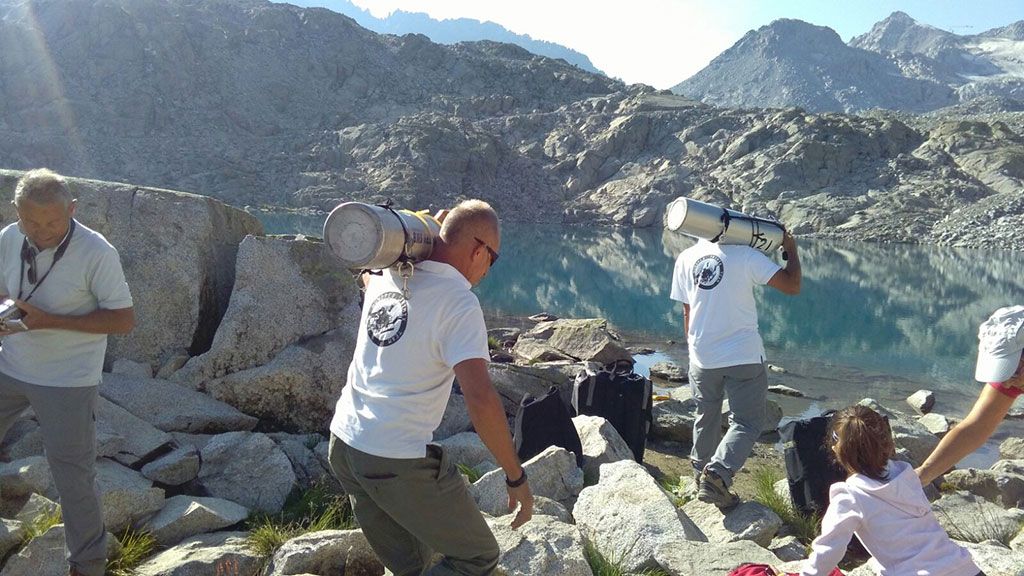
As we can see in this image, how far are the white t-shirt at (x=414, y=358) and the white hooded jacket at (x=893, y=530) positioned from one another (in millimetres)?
1526

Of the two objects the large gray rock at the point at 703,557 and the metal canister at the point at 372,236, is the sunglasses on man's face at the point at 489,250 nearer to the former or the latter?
the metal canister at the point at 372,236

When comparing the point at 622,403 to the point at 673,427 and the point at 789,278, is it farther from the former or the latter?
the point at 789,278

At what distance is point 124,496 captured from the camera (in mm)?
4871

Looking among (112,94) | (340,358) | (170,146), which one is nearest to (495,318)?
(340,358)

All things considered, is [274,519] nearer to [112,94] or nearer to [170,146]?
[170,146]

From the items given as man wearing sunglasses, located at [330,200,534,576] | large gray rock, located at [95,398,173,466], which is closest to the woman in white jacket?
man wearing sunglasses, located at [330,200,534,576]

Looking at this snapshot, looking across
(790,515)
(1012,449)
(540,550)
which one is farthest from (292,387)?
(1012,449)

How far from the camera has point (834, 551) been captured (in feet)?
10.6

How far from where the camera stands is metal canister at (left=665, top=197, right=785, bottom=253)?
18.8 feet

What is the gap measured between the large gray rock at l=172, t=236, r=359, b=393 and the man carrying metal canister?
312 cm

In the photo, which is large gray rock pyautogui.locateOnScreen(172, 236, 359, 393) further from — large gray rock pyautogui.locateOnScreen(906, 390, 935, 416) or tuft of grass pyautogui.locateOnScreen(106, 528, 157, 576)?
large gray rock pyautogui.locateOnScreen(906, 390, 935, 416)

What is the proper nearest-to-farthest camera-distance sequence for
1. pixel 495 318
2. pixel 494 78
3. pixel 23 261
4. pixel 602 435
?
pixel 23 261
pixel 602 435
pixel 495 318
pixel 494 78

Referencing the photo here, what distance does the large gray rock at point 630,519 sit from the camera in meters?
4.71

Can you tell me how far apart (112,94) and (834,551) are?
319 ft
